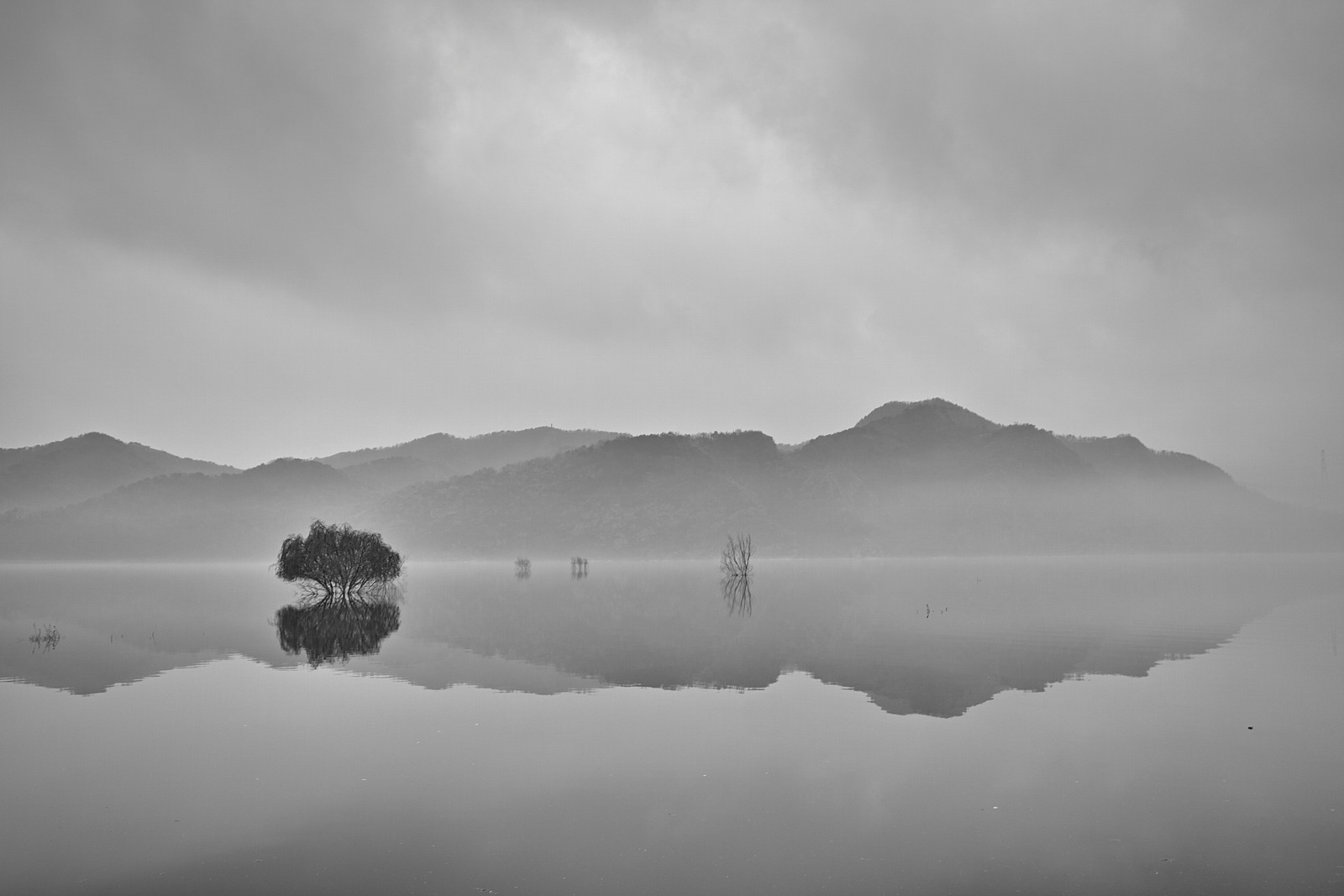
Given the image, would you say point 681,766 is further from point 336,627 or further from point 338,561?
point 338,561

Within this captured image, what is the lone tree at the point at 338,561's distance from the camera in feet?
275

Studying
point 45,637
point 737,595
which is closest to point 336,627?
point 45,637

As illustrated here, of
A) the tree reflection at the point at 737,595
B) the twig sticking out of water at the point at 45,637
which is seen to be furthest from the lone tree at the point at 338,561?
the tree reflection at the point at 737,595

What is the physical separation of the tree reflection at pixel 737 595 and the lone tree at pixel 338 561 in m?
36.0

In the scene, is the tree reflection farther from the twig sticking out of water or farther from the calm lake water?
the twig sticking out of water

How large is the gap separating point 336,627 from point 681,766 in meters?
45.6

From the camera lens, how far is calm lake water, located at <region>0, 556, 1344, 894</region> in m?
14.1

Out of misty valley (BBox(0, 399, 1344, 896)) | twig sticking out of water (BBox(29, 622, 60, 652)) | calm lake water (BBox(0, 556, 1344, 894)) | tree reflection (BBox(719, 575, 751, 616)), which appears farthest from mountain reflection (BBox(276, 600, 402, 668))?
tree reflection (BBox(719, 575, 751, 616))

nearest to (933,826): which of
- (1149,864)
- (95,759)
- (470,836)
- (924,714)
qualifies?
(1149,864)

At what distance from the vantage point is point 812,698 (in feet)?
96.0

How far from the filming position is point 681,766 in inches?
Answer: 811

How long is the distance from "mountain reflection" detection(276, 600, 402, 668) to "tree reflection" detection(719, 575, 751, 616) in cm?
2658

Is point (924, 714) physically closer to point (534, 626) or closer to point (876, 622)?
point (876, 622)

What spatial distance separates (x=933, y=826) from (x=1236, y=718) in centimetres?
1543
